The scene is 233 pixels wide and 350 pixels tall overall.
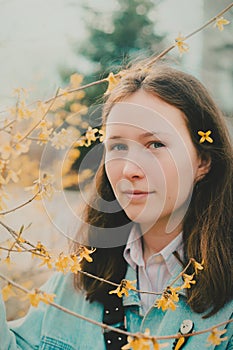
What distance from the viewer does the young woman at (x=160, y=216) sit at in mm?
1101

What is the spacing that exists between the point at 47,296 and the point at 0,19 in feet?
3.20

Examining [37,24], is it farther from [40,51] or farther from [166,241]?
[166,241]

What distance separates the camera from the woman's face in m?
1.11

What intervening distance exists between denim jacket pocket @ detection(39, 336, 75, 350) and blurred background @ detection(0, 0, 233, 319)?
12.7 inches

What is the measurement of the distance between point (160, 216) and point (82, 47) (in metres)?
0.72

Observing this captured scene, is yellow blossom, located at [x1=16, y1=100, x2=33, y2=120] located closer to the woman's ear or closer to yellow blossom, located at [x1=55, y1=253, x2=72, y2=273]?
yellow blossom, located at [x1=55, y1=253, x2=72, y2=273]

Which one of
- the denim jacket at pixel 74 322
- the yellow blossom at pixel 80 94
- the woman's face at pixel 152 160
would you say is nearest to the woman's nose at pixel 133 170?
the woman's face at pixel 152 160

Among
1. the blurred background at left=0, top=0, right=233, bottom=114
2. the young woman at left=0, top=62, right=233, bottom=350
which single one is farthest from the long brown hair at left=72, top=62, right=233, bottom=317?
the blurred background at left=0, top=0, right=233, bottom=114

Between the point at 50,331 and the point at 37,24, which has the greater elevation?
the point at 37,24

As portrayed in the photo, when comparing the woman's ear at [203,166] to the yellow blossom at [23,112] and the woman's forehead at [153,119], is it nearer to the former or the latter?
the woman's forehead at [153,119]

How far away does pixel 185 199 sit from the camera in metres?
1.16

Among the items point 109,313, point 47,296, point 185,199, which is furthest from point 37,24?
point 47,296

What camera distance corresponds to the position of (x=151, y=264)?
1.20 m

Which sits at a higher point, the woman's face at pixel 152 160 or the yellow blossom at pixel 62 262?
the woman's face at pixel 152 160
